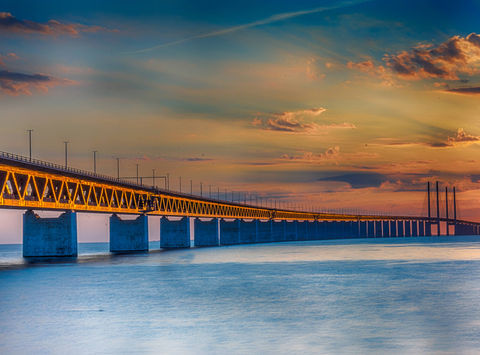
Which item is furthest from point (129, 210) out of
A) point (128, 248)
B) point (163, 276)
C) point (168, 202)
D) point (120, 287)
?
point (120, 287)

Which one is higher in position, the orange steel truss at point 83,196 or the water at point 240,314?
the orange steel truss at point 83,196

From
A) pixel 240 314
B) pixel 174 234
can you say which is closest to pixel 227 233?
pixel 174 234

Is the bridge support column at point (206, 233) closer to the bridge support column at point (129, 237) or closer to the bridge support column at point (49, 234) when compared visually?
the bridge support column at point (129, 237)

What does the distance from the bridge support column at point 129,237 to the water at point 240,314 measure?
188ft

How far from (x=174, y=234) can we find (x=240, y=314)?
119 m

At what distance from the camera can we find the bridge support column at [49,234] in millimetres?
89062

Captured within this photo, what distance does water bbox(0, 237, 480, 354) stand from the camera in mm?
25891

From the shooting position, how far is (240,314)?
1401 inches

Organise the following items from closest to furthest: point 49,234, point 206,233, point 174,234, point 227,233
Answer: point 49,234
point 174,234
point 206,233
point 227,233

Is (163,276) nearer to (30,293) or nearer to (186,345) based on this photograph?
(30,293)

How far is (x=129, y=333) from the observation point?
2925 centimetres

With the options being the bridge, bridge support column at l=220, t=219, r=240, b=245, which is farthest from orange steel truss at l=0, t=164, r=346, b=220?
bridge support column at l=220, t=219, r=240, b=245

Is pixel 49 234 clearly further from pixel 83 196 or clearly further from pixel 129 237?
pixel 129 237

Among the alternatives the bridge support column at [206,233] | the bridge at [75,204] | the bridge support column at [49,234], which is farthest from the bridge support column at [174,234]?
the bridge support column at [49,234]
